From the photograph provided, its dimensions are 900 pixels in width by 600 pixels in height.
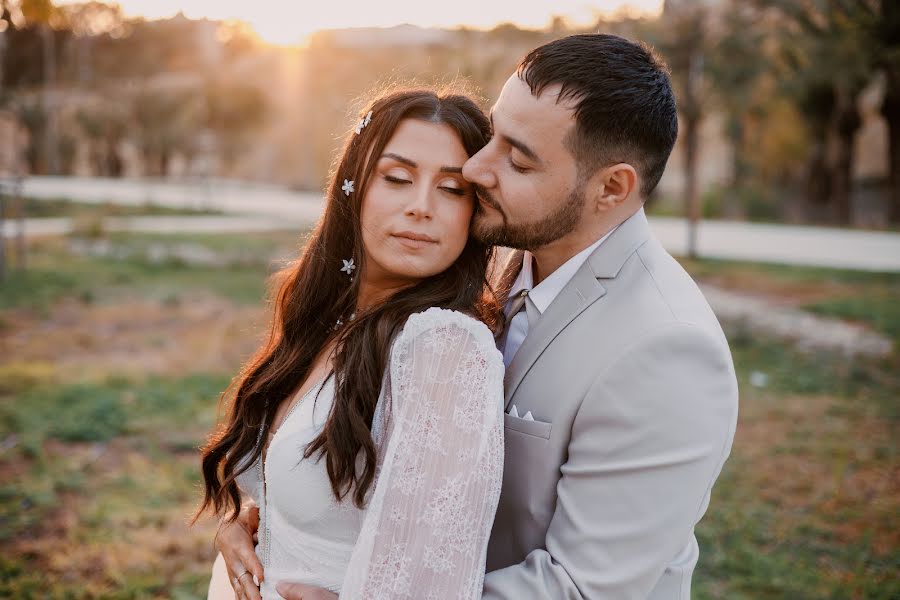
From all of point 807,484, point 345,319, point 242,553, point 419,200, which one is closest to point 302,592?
point 242,553

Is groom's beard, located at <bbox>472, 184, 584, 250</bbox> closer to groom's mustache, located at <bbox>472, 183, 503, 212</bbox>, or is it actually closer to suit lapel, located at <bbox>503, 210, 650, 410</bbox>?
groom's mustache, located at <bbox>472, 183, 503, 212</bbox>

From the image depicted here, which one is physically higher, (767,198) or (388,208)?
(388,208)

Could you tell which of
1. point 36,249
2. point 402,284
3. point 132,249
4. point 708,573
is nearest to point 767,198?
point 132,249

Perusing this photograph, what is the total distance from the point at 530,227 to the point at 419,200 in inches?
12.4

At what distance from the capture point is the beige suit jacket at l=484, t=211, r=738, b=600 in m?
1.72

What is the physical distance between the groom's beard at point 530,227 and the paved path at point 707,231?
35.6 feet

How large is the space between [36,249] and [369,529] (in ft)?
48.3

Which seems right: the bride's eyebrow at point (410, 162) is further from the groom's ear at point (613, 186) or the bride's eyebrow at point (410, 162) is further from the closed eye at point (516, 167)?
the groom's ear at point (613, 186)

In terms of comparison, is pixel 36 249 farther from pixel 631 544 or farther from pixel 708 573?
pixel 631 544

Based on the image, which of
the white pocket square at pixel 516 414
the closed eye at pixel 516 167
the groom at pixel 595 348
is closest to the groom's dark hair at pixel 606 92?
the groom at pixel 595 348

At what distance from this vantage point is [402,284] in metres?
2.34

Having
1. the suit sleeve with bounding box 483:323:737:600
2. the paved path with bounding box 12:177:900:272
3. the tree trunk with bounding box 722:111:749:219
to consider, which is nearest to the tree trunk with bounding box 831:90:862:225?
the tree trunk with bounding box 722:111:749:219

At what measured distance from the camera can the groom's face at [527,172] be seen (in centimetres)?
210

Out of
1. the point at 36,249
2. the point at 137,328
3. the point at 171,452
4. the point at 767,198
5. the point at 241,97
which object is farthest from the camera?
the point at 241,97
